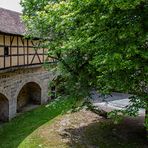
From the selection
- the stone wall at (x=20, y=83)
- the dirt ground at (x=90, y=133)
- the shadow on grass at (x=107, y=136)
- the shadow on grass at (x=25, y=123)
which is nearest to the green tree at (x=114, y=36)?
the shadow on grass at (x=107, y=136)

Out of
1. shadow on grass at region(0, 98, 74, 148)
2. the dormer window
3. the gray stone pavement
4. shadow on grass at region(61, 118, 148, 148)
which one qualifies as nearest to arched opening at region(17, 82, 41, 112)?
shadow on grass at region(0, 98, 74, 148)

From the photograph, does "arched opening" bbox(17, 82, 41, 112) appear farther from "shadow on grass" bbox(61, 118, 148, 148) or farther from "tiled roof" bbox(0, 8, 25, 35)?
"shadow on grass" bbox(61, 118, 148, 148)

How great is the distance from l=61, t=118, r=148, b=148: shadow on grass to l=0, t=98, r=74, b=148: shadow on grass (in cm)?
149

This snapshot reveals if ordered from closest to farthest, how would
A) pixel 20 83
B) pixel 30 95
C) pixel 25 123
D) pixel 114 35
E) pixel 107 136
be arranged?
1. pixel 114 35
2. pixel 107 136
3. pixel 25 123
4. pixel 20 83
5. pixel 30 95

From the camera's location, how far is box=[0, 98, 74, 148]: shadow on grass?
1448cm

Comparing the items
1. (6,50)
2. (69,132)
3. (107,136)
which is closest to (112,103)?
(107,136)

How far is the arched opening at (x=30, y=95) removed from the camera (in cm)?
2324

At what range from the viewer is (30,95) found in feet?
79.6

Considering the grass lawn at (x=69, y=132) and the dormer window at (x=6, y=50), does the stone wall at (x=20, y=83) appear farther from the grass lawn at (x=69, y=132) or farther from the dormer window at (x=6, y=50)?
the grass lawn at (x=69, y=132)

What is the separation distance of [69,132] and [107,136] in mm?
1939

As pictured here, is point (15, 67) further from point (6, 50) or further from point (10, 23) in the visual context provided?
point (10, 23)

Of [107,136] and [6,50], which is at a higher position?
[6,50]

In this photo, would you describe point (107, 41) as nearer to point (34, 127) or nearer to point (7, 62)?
point (34, 127)

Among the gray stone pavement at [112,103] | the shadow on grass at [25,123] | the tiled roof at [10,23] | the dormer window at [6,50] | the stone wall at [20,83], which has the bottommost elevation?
the shadow on grass at [25,123]
